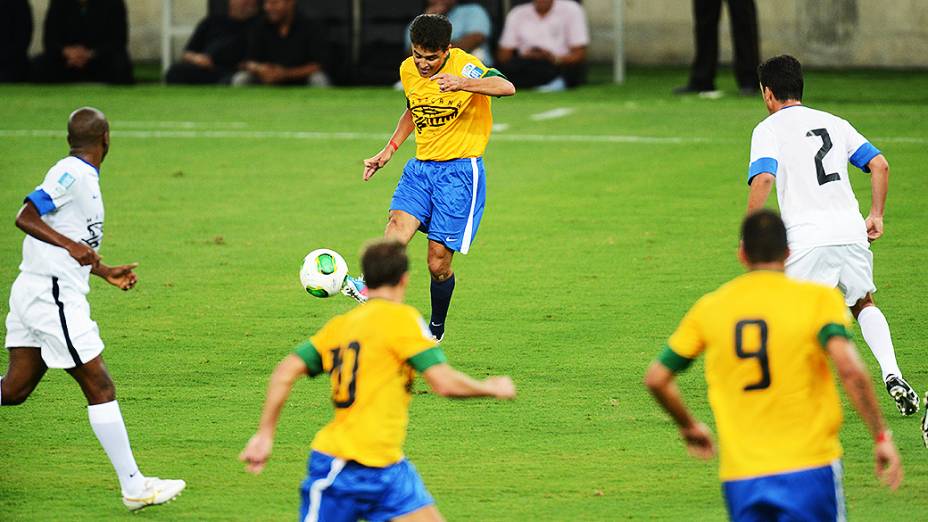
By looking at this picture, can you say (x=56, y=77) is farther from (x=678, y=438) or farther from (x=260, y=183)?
(x=678, y=438)

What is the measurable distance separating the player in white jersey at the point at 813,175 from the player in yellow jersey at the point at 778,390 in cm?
269

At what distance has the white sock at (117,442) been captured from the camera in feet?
21.6

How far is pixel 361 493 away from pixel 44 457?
295cm

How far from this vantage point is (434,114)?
9.69 m

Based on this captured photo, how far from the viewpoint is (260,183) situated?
53.4ft

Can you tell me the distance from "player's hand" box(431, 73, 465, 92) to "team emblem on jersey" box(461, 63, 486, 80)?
0.34 meters

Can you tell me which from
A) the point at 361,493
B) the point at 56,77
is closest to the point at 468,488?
the point at 361,493

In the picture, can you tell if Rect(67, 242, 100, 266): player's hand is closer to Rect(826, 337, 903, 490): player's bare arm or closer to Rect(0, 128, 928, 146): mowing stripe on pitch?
Rect(826, 337, 903, 490): player's bare arm

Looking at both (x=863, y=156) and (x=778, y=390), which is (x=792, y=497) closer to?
(x=778, y=390)

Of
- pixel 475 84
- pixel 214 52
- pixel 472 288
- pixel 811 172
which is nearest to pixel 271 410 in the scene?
pixel 811 172

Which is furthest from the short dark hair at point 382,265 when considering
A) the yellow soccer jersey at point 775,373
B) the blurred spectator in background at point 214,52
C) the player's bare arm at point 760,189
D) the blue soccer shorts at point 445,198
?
the blurred spectator in background at point 214,52

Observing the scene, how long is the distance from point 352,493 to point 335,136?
1437cm

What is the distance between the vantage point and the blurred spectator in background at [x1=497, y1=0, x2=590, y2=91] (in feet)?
76.4

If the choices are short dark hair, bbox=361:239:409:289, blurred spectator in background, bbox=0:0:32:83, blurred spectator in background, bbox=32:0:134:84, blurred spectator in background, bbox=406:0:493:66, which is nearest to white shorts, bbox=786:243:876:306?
short dark hair, bbox=361:239:409:289
